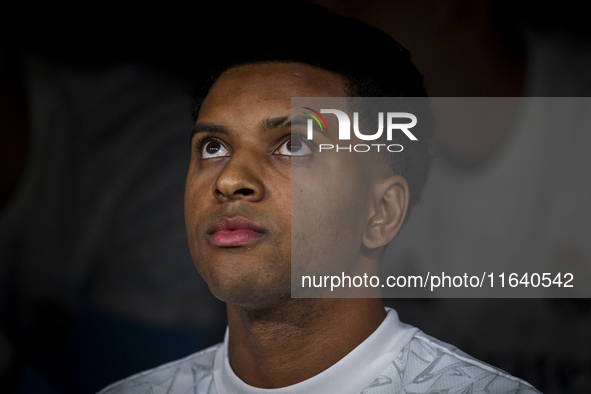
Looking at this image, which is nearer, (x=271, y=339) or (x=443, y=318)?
(x=271, y=339)

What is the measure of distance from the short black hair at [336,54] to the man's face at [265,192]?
0.07 metres

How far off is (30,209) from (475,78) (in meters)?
2.66

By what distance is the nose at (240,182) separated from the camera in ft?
5.74

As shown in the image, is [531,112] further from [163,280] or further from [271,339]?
[163,280]

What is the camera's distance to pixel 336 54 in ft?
6.66

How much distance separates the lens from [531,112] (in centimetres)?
252

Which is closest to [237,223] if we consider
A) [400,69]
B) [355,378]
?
[355,378]

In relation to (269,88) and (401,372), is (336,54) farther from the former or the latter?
(401,372)

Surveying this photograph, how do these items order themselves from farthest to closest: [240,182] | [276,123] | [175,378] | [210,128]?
[175,378] < [210,128] < [276,123] < [240,182]

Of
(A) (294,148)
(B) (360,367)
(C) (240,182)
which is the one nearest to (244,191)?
(C) (240,182)

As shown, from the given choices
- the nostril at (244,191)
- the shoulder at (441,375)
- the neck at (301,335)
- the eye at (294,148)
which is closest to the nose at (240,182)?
the nostril at (244,191)

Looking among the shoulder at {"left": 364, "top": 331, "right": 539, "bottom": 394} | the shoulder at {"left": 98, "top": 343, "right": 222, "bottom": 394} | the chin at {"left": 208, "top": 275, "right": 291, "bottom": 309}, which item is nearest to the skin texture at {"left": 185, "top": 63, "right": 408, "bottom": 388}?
the chin at {"left": 208, "top": 275, "right": 291, "bottom": 309}

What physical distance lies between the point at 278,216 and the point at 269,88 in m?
0.52

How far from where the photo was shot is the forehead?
1.90m
